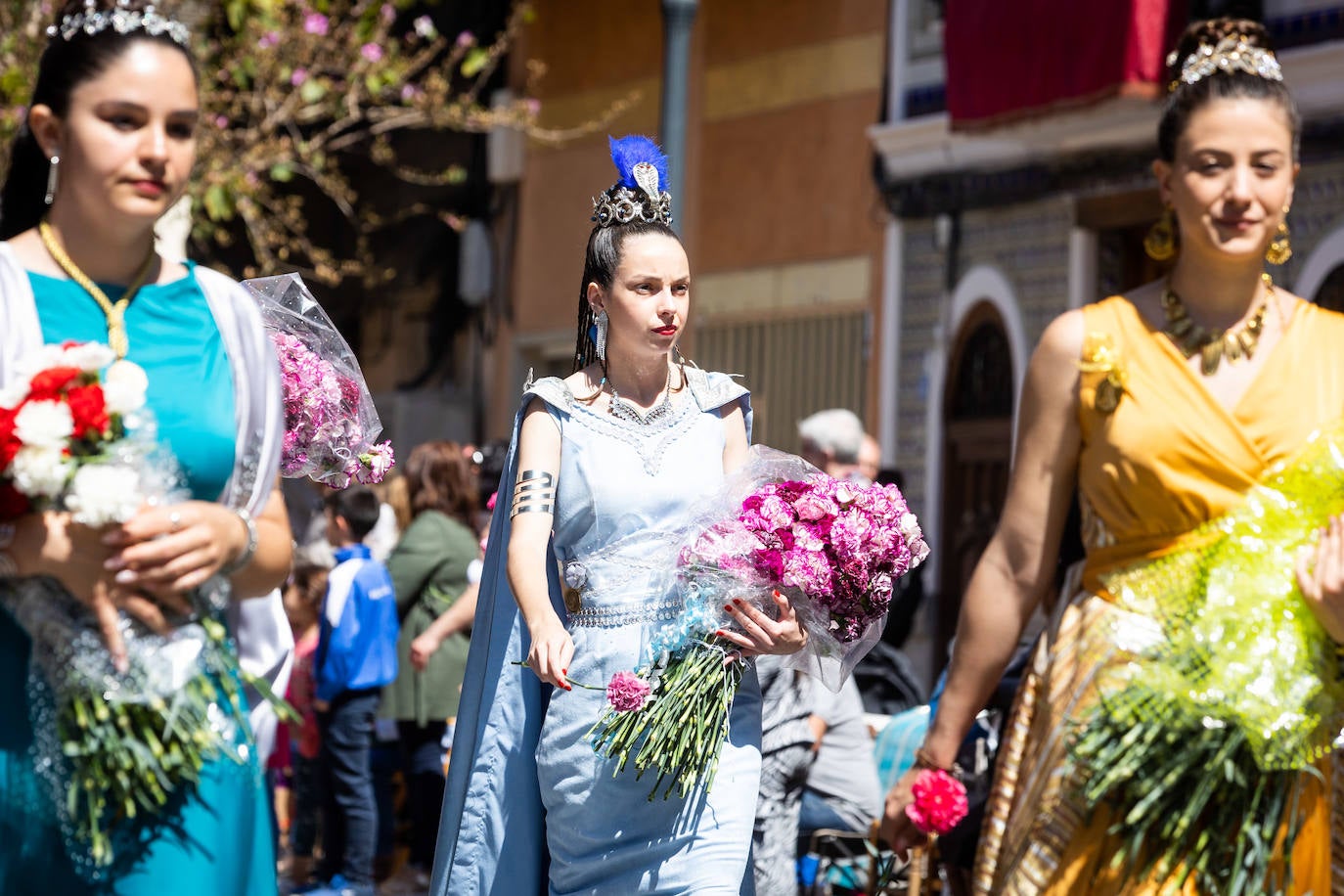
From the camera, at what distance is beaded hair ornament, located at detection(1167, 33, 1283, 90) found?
391 centimetres

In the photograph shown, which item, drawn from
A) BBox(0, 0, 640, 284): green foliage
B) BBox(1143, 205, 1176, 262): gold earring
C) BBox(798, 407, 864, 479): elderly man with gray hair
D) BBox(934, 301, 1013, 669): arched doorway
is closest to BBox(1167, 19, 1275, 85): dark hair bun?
BBox(1143, 205, 1176, 262): gold earring

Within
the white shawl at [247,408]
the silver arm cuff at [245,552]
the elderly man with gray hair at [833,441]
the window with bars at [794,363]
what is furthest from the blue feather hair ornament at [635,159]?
the window with bars at [794,363]

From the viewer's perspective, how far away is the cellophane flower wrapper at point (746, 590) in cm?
424

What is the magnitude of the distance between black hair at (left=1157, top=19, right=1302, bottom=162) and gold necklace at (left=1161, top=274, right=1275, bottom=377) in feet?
0.96

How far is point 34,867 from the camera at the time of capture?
2.93 metres

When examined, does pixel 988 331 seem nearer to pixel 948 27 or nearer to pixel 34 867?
pixel 948 27

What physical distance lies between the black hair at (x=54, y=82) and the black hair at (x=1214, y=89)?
6.05 ft

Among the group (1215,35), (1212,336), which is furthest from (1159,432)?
(1215,35)

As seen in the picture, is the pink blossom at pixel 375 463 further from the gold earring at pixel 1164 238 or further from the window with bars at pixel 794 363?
the window with bars at pixel 794 363

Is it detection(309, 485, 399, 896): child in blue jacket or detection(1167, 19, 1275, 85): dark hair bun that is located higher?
detection(1167, 19, 1275, 85): dark hair bun

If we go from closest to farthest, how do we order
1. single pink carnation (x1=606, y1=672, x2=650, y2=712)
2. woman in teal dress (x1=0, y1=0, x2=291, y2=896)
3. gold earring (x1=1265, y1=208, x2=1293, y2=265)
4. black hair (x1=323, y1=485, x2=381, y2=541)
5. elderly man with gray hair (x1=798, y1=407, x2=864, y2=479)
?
woman in teal dress (x1=0, y1=0, x2=291, y2=896)
gold earring (x1=1265, y1=208, x2=1293, y2=265)
single pink carnation (x1=606, y1=672, x2=650, y2=712)
elderly man with gray hair (x1=798, y1=407, x2=864, y2=479)
black hair (x1=323, y1=485, x2=381, y2=541)

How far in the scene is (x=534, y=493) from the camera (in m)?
4.45

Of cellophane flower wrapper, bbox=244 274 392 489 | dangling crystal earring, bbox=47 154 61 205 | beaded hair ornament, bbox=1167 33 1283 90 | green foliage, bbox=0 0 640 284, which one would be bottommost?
cellophane flower wrapper, bbox=244 274 392 489

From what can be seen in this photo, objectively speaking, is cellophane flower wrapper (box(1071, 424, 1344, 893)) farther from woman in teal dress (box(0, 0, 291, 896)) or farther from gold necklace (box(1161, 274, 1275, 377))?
woman in teal dress (box(0, 0, 291, 896))
